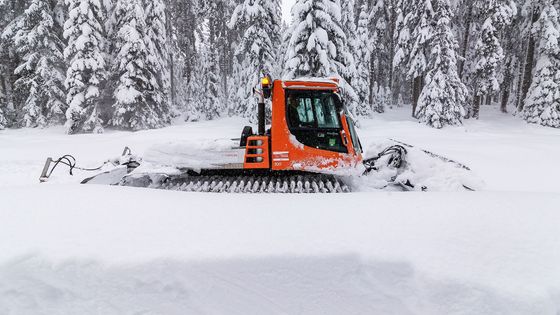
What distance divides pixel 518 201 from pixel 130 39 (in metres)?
Answer: 22.0

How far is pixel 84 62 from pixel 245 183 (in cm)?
1789

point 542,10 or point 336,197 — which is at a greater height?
point 542,10

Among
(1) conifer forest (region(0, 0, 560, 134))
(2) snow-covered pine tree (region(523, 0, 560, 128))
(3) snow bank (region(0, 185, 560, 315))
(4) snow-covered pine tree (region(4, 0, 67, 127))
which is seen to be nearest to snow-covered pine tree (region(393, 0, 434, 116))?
(1) conifer forest (region(0, 0, 560, 134))

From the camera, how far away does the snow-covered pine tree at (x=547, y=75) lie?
69.1 feet

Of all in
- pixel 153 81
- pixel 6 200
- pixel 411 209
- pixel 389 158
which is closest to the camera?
pixel 411 209

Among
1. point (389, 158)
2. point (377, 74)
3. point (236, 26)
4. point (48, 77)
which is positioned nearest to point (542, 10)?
point (377, 74)

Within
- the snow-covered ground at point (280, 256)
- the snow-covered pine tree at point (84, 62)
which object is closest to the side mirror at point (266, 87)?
the snow-covered ground at point (280, 256)

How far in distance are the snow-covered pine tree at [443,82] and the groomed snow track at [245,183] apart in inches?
683

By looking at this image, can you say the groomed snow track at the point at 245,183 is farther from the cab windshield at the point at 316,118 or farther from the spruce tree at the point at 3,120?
the spruce tree at the point at 3,120

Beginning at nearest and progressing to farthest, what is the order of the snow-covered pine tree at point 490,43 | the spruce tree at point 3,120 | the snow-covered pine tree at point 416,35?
1. the snow-covered pine tree at point 490,43
2. the spruce tree at point 3,120
3. the snow-covered pine tree at point 416,35

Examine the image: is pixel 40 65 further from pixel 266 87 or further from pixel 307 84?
pixel 307 84

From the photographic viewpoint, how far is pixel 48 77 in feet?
69.2

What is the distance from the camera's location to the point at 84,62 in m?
19.3

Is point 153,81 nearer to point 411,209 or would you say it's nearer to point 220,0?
point 220,0
